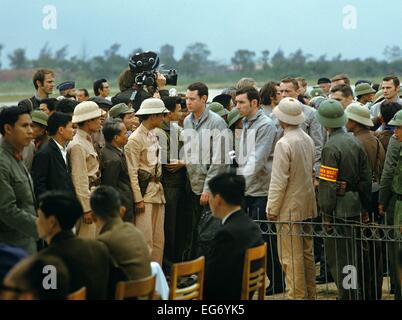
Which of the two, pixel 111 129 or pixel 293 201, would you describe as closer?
pixel 293 201

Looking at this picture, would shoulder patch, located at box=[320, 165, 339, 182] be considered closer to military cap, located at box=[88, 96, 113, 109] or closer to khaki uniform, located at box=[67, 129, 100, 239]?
khaki uniform, located at box=[67, 129, 100, 239]

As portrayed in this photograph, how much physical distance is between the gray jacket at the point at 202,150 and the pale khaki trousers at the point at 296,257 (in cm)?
103

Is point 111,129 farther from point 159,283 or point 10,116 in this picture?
point 159,283

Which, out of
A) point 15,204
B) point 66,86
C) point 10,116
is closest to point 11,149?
point 10,116

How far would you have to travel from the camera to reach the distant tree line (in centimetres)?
2127

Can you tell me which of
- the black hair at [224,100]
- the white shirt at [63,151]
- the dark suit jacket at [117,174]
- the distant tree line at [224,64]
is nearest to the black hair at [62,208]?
the white shirt at [63,151]

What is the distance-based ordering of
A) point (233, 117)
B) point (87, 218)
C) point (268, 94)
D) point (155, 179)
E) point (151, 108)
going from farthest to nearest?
point (268, 94) < point (233, 117) < point (155, 179) < point (151, 108) < point (87, 218)

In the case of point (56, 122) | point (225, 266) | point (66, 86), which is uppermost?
point (56, 122)

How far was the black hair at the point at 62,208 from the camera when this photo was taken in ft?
18.4

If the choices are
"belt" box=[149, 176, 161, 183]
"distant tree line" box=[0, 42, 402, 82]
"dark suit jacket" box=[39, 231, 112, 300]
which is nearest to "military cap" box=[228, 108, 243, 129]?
"belt" box=[149, 176, 161, 183]

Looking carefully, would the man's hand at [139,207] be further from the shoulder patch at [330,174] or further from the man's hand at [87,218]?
the shoulder patch at [330,174]

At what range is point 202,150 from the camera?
9078 millimetres

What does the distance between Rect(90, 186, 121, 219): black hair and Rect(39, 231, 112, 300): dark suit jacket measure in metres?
0.42

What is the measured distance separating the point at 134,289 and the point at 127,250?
64 cm
